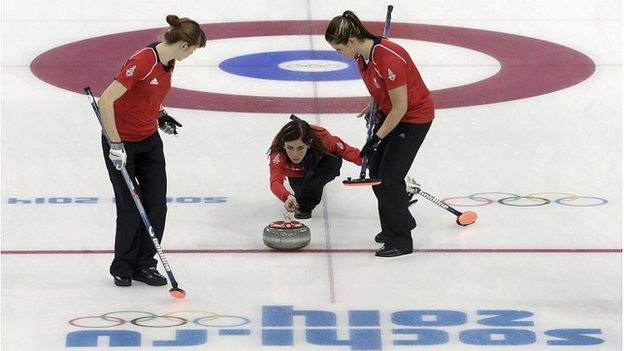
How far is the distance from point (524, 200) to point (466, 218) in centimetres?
81

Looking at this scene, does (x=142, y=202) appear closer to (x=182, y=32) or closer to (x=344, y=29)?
(x=182, y=32)

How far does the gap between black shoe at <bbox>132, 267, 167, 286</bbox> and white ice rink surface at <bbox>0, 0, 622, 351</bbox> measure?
80 mm

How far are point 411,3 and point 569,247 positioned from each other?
9.40m

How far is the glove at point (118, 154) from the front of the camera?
7.59 metres

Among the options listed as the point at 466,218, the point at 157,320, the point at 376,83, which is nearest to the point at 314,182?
the point at 466,218

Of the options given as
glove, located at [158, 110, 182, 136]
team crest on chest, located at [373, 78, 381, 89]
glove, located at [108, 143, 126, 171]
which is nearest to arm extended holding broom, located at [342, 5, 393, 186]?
team crest on chest, located at [373, 78, 381, 89]

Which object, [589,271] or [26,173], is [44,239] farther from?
[589,271]

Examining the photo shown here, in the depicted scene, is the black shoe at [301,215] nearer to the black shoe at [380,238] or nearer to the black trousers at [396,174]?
the black shoe at [380,238]

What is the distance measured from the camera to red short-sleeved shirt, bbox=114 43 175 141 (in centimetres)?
766

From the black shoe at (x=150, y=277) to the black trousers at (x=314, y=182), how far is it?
163 cm

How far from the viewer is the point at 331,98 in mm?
13094

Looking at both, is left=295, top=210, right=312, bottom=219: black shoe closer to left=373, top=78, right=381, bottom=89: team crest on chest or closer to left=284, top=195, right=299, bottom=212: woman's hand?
left=284, top=195, right=299, bottom=212: woman's hand

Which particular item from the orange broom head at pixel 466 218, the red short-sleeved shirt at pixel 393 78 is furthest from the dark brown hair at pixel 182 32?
the orange broom head at pixel 466 218

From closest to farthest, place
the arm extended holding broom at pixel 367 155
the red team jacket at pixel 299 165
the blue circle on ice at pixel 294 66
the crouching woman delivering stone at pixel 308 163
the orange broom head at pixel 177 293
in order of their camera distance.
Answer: the orange broom head at pixel 177 293 → the arm extended holding broom at pixel 367 155 → the crouching woman delivering stone at pixel 308 163 → the red team jacket at pixel 299 165 → the blue circle on ice at pixel 294 66
